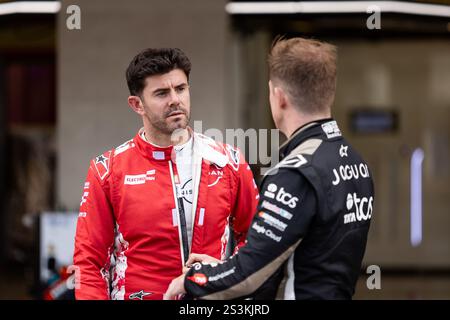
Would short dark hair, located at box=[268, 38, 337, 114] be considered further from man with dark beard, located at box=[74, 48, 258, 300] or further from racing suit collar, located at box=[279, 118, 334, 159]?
man with dark beard, located at box=[74, 48, 258, 300]

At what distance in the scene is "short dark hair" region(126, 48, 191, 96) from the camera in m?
2.35

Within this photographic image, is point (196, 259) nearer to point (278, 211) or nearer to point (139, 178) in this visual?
point (139, 178)

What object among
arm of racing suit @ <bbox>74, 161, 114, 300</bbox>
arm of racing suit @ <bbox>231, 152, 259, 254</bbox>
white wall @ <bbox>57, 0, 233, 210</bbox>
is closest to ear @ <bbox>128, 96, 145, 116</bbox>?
arm of racing suit @ <bbox>74, 161, 114, 300</bbox>

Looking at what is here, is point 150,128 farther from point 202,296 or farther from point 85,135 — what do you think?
point 85,135

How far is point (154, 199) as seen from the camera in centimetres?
241

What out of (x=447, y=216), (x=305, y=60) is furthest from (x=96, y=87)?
→ (x=447, y=216)

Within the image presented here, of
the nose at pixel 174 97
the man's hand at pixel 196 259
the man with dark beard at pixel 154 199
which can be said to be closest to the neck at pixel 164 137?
Answer: the man with dark beard at pixel 154 199

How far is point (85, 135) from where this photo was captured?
17.1 ft

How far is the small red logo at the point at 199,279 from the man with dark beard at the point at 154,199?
33cm

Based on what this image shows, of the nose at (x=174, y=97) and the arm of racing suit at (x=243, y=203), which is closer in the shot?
the nose at (x=174, y=97)

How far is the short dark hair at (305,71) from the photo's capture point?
2.08 m

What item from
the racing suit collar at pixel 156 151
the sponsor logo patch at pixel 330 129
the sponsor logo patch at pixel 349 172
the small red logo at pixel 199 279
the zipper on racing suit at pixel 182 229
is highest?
the sponsor logo patch at pixel 330 129

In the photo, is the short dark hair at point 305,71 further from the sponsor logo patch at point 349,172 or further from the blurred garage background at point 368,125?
the blurred garage background at point 368,125

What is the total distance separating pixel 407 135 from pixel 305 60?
23.1ft
